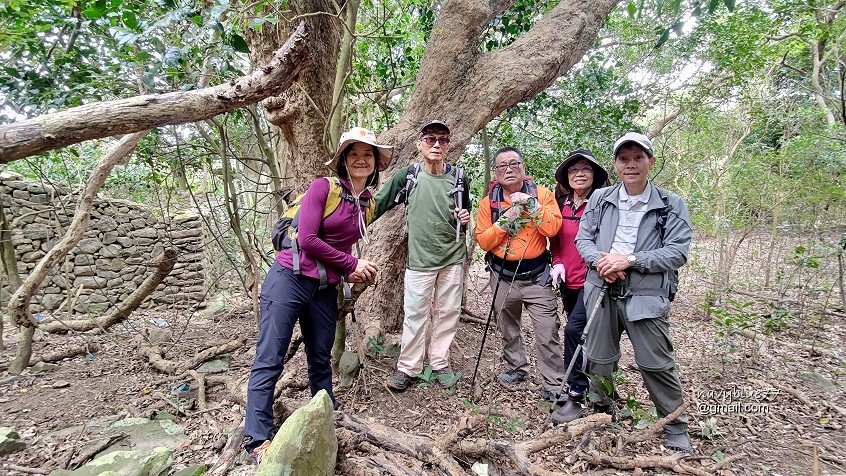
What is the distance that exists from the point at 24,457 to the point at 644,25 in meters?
10.2

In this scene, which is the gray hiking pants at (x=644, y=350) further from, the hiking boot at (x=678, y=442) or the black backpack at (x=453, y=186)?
the black backpack at (x=453, y=186)

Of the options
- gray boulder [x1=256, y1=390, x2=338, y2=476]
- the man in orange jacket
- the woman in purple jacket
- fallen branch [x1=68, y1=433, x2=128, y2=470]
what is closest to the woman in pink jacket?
the man in orange jacket

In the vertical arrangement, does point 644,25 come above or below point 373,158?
above

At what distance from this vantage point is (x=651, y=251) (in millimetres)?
2645

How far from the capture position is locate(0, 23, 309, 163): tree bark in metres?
1.29

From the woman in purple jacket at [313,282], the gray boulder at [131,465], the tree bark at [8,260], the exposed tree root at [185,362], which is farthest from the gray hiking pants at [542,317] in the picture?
the tree bark at [8,260]

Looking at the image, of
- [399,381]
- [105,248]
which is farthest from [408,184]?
[105,248]

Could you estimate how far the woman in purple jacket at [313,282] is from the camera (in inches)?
96.4

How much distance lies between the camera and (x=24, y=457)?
112 inches

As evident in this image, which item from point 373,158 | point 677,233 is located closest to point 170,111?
point 373,158

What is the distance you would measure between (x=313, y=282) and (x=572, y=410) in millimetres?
2148

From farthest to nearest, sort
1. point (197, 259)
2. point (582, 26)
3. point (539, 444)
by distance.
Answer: point (197, 259) → point (582, 26) → point (539, 444)

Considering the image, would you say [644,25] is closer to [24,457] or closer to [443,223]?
[443,223]

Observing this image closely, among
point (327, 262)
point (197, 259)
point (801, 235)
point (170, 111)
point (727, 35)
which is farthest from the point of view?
point (197, 259)
